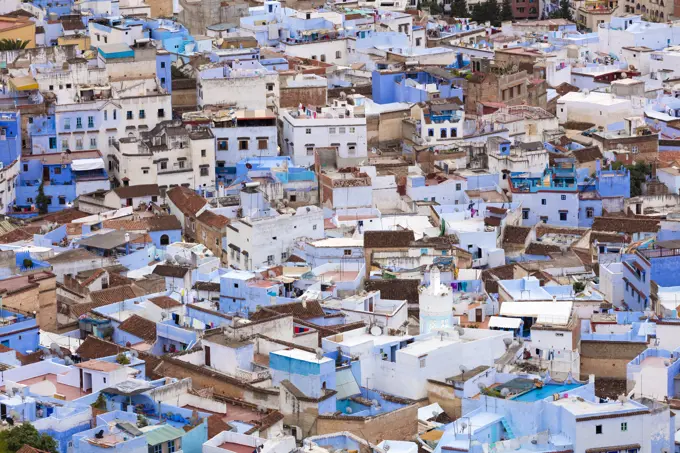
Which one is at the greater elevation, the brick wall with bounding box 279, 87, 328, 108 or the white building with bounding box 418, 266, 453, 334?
the brick wall with bounding box 279, 87, 328, 108

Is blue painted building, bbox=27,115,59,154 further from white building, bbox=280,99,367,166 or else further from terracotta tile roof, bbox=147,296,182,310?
terracotta tile roof, bbox=147,296,182,310

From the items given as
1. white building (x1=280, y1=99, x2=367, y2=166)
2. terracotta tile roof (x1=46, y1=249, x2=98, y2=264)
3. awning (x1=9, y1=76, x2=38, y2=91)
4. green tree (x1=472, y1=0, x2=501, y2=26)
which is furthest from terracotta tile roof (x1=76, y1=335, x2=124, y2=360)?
green tree (x1=472, y1=0, x2=501, y2=26)

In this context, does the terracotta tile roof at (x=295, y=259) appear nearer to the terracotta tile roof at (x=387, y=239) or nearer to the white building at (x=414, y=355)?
the terracotta tile roof at (x=387, y=239)

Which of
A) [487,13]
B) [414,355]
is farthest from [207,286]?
[487,13]

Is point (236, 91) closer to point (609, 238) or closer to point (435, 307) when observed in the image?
point (609, 238)

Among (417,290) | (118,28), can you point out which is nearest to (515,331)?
(417,290)

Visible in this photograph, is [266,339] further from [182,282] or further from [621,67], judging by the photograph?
[621,67]

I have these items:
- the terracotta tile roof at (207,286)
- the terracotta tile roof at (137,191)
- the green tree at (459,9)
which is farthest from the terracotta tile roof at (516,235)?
the green tree at (459,9)
